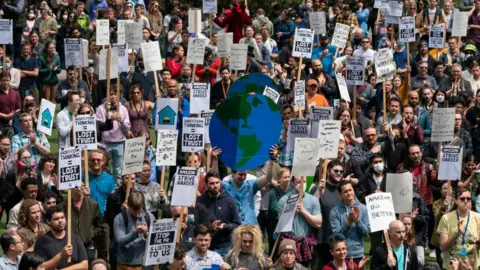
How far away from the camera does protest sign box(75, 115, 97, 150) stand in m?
19.5

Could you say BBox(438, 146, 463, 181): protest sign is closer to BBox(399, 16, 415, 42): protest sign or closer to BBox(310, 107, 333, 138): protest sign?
BBox(310, 107, 333, 138): protest sign

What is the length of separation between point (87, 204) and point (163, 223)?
2.13 meters

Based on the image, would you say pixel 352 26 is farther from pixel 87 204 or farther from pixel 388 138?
pixel 87 204

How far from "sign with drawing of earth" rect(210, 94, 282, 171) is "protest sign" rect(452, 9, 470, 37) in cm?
1032

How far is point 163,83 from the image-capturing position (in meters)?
25.1

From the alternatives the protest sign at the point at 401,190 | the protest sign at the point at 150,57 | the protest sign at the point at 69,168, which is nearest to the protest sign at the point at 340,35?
the protest sign at the point at 150,57

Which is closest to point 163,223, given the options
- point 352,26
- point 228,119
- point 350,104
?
point 228,119

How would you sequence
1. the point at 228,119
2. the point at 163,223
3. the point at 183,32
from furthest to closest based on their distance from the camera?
1. the point at 183,32
2. the point at 228,119
3. the point at 163,223

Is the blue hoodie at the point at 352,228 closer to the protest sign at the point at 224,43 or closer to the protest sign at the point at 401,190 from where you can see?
the protest sign at the point at 401,190

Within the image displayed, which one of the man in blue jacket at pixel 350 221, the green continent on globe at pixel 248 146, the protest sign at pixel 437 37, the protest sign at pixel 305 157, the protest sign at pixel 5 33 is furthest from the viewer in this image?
the protest sign at pixel 437 37

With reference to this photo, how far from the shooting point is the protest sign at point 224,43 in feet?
90.0

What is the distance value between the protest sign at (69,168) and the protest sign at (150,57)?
7446 millimetres

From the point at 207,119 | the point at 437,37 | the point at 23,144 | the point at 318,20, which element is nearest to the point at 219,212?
the point at 207,119

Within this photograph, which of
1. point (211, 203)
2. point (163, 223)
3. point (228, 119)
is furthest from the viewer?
point (228, 119)
